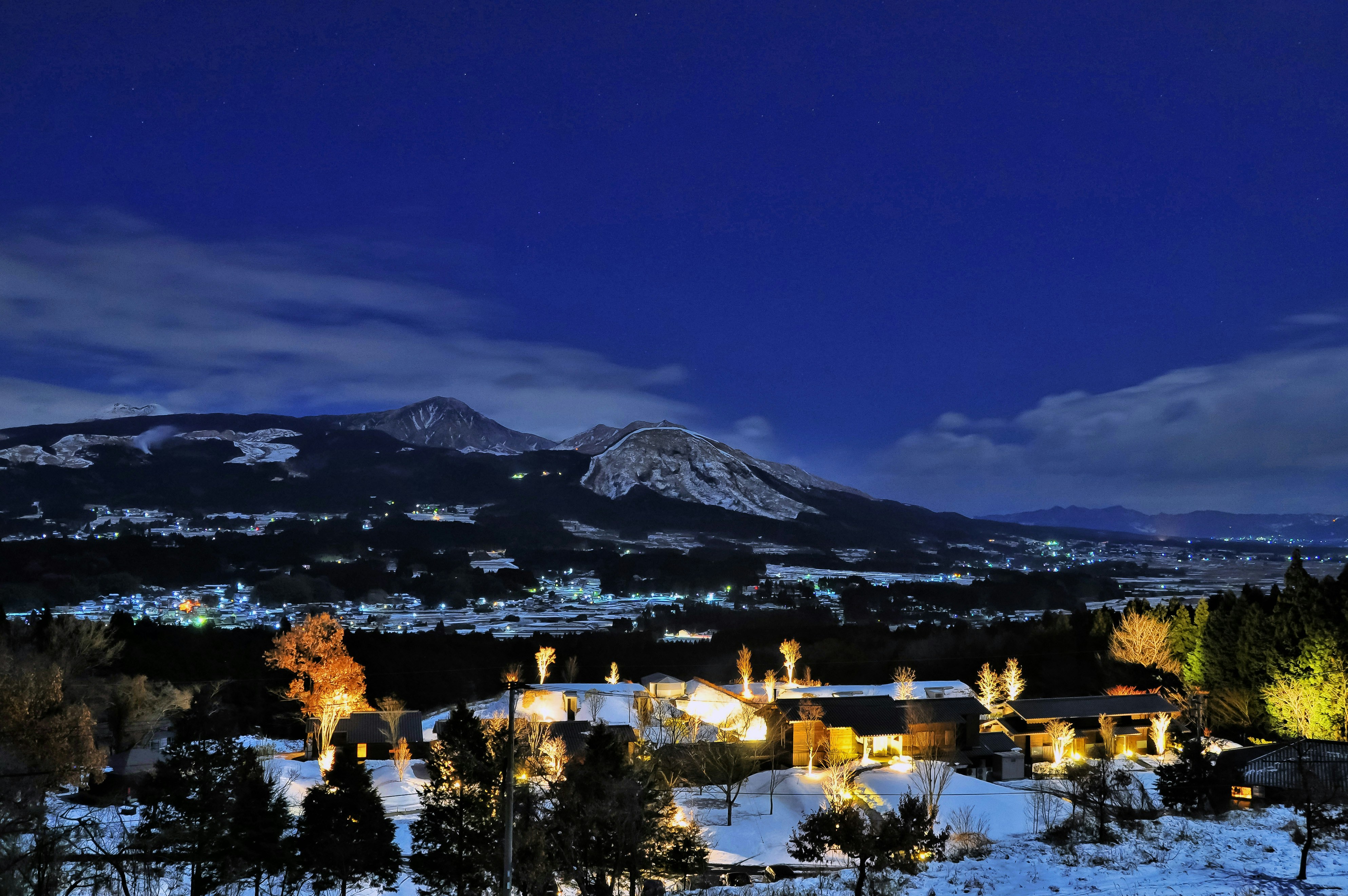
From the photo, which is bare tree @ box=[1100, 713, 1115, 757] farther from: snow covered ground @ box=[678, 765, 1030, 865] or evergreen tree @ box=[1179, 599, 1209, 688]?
snow covered ground @ box=[678, 765, 1030, 865]

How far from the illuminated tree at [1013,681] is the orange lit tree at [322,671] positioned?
109 ft

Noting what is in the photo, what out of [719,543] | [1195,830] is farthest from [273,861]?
[719,543]

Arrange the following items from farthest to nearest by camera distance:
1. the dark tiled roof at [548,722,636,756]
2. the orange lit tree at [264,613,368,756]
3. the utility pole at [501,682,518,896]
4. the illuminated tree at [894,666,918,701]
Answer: the illuminated tree at [894,666,918,701] → the orange lit tree at [264,613,368,756] → the dark tiled roof at [548,722,636,756] → the utility pole at [501,682,518,896]

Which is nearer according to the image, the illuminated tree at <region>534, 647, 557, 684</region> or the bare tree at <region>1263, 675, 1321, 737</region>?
the bare tree at <region>1263, 675, 1321, 737</region>

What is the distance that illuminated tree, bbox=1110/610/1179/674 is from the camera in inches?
2100

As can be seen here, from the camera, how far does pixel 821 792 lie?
34.8 m

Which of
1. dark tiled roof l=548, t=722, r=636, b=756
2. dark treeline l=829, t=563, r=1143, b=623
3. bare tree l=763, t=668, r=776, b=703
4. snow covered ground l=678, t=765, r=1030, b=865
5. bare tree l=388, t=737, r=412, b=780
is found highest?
dark treeline l=829, t=563, r=1143, b=623

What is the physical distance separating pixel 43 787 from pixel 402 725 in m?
22.1

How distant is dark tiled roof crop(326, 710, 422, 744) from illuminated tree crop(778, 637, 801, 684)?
78.4 feet

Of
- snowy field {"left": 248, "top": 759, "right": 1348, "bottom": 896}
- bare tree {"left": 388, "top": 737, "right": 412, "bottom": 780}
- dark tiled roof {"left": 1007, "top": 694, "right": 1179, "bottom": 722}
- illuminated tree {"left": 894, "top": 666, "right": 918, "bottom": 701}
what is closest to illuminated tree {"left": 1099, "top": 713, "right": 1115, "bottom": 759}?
dark tiled roof {"left": 1007, "top": 694, "right": 1179, "bottom": 722}

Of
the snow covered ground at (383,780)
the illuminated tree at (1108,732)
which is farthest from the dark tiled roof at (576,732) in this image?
the illuminated tree at (1108,732)

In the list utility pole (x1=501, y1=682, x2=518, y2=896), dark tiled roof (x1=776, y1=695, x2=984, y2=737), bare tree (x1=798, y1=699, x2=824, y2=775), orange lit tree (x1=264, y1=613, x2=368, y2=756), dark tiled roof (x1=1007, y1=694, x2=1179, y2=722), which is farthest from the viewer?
dark tiled roof (x1=1007, y1=694, x2=1179, y2=722)

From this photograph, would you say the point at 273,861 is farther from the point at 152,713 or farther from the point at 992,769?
the point at 992,769

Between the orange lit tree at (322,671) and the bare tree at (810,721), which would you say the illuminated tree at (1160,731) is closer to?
the bare tree at (810,721)
